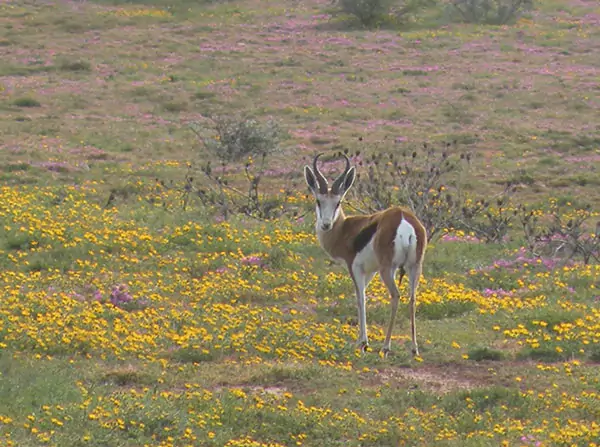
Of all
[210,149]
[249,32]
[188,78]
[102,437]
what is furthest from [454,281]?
[249,32]

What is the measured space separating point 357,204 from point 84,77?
71.9 feet

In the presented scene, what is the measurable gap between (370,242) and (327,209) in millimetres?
1001

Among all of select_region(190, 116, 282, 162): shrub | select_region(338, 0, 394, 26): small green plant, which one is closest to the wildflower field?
select_region(190, 116, 282, 162): shrub

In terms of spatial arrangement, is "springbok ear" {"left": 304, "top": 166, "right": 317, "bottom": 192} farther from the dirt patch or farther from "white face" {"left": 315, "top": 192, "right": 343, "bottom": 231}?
the dirt patch

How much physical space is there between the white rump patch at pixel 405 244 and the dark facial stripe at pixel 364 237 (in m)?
0.60

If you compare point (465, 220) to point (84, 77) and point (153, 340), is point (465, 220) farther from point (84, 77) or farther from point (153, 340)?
point (84, 77)

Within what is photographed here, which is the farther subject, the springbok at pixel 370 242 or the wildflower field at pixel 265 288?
the springbok at pixel 370 242

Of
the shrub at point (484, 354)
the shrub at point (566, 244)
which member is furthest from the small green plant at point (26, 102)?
the shrub at point (484, 354)

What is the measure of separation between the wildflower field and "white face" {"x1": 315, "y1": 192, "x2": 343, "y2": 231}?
1.54 meters

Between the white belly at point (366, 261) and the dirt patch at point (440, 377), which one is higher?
the white belly at point (366, 261)

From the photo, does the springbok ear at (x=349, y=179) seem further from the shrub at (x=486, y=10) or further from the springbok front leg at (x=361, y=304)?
the shrub at (x=486, y=10)

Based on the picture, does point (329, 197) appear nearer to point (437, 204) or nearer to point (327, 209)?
point (327, 209)

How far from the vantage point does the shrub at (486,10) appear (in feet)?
193

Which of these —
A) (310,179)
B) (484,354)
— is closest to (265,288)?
(310,179)
